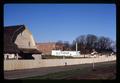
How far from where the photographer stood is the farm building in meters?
34.4

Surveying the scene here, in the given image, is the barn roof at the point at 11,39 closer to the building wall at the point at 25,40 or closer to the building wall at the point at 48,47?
the building wall at the point at 25,40

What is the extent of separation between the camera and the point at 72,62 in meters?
41.3

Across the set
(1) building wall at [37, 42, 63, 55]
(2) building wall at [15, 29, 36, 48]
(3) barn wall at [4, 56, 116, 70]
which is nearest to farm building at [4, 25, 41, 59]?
(2) building wall at [15, 29, 36, 48]

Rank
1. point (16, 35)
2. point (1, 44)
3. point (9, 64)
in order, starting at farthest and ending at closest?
point (16, 35) < point (9, 64) < point (1, 44)

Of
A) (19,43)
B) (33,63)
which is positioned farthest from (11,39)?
(33,63)

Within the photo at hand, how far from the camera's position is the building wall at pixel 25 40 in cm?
4038

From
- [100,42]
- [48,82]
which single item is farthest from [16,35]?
[48,82]

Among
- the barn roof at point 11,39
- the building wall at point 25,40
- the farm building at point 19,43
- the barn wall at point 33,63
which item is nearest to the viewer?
the barn wall at point 33,63

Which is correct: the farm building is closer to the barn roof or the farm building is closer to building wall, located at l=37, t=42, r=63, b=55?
the barn roof

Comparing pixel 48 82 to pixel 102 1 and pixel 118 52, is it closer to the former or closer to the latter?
pixel 118 52

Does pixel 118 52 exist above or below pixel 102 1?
below

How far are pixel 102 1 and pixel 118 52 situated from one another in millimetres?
963

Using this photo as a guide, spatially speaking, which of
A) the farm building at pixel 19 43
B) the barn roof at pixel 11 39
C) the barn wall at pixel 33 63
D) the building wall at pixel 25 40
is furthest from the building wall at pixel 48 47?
the barn roof at pixel 11 39

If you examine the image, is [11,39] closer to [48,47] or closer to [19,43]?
[19,43]
